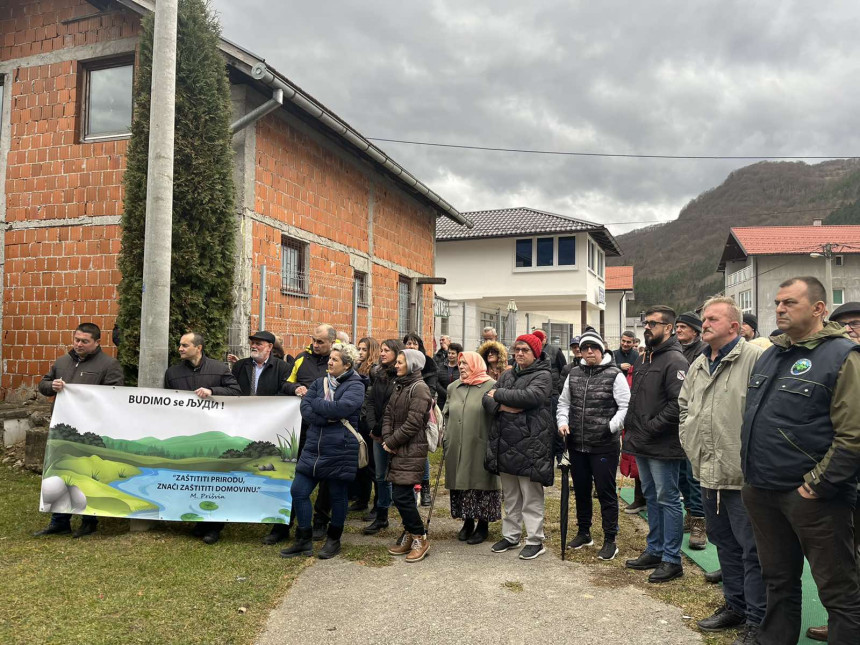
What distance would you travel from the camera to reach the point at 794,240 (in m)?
48.1

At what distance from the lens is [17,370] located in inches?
398

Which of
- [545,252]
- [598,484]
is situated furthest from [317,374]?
[545,252]

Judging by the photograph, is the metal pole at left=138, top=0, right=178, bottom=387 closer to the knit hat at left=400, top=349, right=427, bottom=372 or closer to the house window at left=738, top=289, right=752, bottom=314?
the knit hat at left=400, top=349, right=427, bottom=372

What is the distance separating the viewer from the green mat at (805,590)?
425 centimetres

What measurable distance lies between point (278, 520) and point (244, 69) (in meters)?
6.21

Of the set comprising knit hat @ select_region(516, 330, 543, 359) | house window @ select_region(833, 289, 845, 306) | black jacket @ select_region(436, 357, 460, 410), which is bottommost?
black jacket @ select_region(436, 357, 460, 410)

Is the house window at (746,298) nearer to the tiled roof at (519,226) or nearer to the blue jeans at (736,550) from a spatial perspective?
the tiled roof at (519,226)

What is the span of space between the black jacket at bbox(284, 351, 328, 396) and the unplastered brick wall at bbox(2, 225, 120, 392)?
4288 mm

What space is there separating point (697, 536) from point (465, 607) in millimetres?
2710

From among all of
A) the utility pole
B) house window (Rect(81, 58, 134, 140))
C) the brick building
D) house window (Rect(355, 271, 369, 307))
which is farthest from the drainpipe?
house window (Rect(355, 271, 369, 307))

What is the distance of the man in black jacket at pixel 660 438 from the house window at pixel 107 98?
790cm

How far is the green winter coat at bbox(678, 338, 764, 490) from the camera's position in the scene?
13.5 ft

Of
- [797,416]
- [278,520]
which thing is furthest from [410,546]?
[797,416]

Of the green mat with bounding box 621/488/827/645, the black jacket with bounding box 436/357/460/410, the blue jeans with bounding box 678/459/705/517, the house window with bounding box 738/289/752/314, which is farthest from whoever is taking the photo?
the house window with bounding box 738/289/752/314
